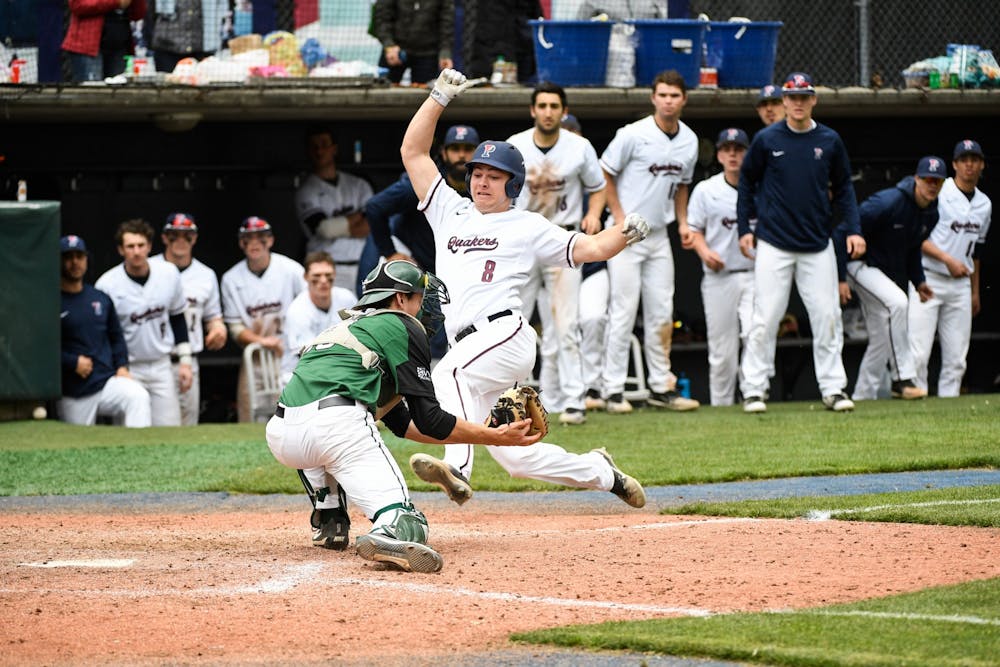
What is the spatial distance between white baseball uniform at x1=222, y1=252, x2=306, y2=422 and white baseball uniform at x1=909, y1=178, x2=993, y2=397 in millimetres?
5121

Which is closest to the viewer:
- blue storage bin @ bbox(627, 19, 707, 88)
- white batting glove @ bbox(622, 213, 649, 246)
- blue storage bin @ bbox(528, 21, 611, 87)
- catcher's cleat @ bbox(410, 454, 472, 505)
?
catcher's cleat @ bbox(410, 454, 472, 505)

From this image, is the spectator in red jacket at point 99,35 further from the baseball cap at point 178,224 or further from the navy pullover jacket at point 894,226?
the navy pullover jacket at point 894,226

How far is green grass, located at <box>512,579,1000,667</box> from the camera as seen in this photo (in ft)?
13.1

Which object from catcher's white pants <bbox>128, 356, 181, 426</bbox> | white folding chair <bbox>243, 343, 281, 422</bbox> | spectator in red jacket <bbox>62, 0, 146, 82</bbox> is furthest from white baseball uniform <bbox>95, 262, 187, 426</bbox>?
spectator in red jacket <bbox>62, 0, 146, 82</bbox>

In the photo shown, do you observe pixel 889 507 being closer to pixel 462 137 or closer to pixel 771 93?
pixel 462 137

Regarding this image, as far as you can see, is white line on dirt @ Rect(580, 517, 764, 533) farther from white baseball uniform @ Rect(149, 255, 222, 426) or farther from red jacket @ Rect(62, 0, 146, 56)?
red jacket @ Rect(62, 0, 146, 56)

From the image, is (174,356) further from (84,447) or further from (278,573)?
(278,573)

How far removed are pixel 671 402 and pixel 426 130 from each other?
15.6ft

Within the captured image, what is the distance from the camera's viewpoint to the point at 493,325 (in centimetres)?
692

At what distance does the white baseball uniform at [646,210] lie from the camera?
10.9m

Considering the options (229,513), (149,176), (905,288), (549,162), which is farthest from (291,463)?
(149,176)

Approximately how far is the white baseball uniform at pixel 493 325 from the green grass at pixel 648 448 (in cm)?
143

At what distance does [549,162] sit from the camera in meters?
10.5

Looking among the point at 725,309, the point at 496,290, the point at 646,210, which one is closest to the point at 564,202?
the point at 646,210
